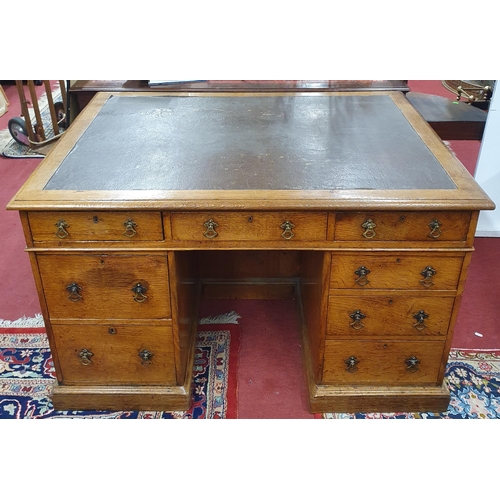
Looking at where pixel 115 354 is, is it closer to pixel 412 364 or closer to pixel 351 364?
pixel 351 364

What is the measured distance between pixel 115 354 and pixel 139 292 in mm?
262

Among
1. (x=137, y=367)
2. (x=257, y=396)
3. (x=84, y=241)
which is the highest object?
(x=84, y=241)

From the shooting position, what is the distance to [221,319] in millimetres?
2355

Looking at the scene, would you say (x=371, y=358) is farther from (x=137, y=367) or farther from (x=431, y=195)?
(x=137, y=367)

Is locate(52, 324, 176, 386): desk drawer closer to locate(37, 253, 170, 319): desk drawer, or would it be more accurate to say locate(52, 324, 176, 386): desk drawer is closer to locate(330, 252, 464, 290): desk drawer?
locate(37, 253, 170, 319): desk drawer

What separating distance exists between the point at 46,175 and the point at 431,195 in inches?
43.8

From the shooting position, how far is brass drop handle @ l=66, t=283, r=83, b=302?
169 centimetres

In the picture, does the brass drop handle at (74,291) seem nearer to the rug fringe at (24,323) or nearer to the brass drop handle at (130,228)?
the brass drop handle at (130,228)

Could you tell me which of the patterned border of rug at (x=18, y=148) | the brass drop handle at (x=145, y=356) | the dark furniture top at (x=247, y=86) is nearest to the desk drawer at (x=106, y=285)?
the brass drop handle at (x=145, y=356)

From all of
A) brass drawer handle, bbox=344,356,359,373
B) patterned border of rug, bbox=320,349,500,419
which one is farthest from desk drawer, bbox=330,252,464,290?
patterned border of rug, bbox=320,349,500,419

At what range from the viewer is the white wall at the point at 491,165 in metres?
2.59

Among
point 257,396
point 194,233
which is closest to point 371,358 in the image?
point 257,396

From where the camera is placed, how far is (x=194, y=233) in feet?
5.26

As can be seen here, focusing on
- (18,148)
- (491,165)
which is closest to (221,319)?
(491,165)
